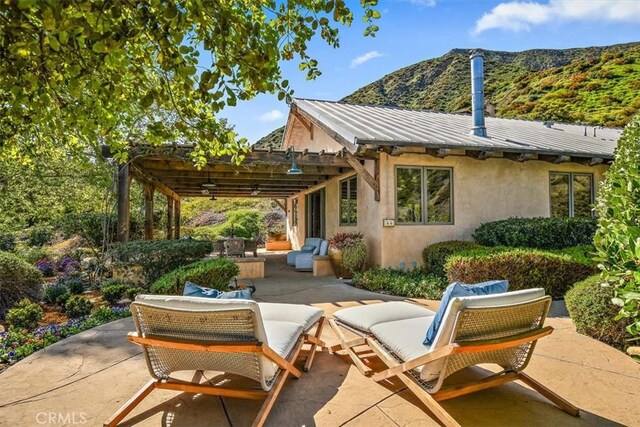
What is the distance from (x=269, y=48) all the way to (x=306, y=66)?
27.2 inches

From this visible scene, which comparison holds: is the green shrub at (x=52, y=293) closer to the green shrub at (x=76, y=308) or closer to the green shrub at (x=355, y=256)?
the green shrub at (x=76, y=308)

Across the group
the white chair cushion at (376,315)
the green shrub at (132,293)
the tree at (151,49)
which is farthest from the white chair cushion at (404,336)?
the green shrub at (132,293)

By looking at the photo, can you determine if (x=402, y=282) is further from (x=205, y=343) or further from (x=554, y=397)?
(x=205, y=343)

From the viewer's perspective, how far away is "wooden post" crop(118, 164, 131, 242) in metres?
7.70

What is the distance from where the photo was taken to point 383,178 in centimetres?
842

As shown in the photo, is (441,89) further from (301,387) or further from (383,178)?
(301,387)

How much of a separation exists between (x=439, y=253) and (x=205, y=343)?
636 cm

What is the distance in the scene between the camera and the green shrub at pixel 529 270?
6.36 meters

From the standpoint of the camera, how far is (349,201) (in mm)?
10258

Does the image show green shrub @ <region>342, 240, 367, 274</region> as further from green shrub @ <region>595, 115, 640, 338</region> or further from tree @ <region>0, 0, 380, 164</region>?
tree @ <region>0, 0, 380, 164</region>

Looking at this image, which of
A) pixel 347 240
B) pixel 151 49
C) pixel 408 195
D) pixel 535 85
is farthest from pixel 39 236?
pixel 535 85

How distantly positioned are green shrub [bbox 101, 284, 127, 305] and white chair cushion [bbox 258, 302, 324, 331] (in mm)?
3513

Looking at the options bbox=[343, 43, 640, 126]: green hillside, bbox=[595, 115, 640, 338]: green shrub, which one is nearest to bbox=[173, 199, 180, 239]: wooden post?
bbox=[595, 115, 640, 338]: green shrub

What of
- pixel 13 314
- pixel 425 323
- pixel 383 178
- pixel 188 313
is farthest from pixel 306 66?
pixel 383 178
